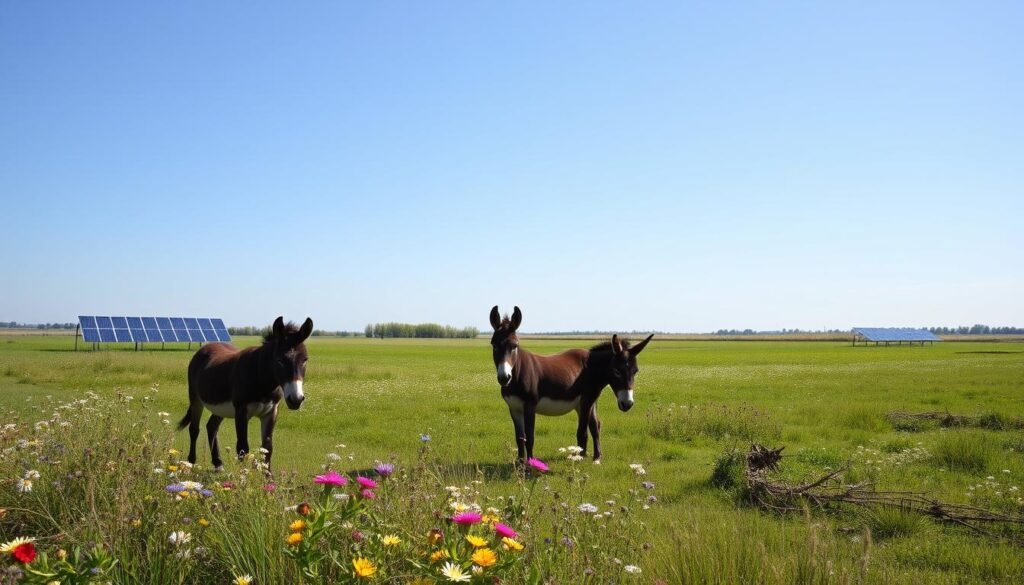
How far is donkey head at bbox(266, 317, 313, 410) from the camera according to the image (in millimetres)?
7469

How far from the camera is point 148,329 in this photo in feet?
226

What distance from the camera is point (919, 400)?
71.3 feet

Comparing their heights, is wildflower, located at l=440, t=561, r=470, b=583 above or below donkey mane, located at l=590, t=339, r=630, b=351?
below

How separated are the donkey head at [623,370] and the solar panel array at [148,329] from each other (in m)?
67.0

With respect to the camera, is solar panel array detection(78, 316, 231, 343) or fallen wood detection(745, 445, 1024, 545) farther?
solar panel array detection(78, 316, 231, 343)

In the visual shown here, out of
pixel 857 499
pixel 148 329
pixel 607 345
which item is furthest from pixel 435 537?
pixel 148 329

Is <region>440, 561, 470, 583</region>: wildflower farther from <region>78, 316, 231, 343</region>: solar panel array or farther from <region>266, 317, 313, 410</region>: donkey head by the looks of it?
<region>78, 316, 231, 343</region>: solar panel array

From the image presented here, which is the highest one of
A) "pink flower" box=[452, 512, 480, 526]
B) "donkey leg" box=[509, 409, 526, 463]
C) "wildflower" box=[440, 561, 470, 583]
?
"pink flower" box=[452, 512, 480, 526]

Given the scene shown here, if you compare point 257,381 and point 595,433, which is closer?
point 257,381

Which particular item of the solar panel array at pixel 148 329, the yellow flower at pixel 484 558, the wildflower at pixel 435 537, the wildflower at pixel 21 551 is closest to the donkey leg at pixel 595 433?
the wildflower at pixel 435 537

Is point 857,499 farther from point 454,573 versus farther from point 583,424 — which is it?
point 454,573

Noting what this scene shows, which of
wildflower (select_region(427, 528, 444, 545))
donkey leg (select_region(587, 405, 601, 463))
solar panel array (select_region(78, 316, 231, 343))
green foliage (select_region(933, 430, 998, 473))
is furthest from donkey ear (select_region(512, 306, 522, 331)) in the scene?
solar panel array (select_region(78, 316, 231, 343))

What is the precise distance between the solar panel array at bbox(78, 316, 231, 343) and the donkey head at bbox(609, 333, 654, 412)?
67035 mm

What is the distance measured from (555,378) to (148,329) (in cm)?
7278
